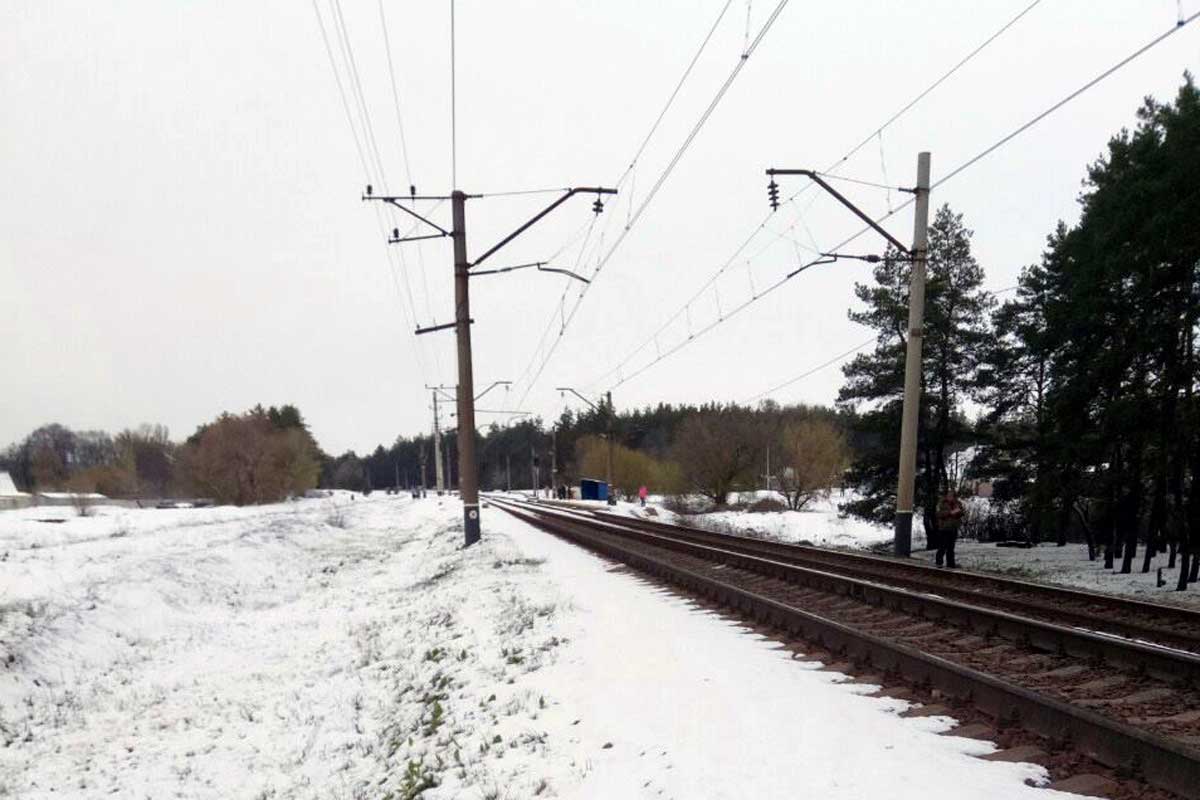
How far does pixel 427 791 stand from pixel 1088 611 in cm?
861

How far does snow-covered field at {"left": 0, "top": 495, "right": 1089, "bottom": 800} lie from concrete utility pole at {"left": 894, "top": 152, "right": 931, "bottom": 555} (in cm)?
720

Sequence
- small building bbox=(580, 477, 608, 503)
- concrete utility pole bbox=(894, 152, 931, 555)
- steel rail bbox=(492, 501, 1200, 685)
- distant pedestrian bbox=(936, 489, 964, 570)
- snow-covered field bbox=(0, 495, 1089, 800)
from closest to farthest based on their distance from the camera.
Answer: snow-covered field bbox=(0, 495, 1089, 800)
steel rail bbox=(492, 501, 1200, 685)
distant pedestrian bbox=(936, 489, 964, 570)
concrete utility pole bbox=(894, 152, 931, 555)
small building bbox=(580, 477, 608, 503)

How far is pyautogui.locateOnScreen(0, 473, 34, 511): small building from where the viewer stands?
8731cm

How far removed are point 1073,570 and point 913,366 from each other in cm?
889

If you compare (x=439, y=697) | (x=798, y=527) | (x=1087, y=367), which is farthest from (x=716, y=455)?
(x=439, y=697)

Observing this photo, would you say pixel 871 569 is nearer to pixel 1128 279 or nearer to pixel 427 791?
pixel 427 791

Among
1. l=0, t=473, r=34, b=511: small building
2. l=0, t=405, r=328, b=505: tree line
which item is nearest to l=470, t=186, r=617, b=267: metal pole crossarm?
l=0, t=405, r=328, b=505: tree line

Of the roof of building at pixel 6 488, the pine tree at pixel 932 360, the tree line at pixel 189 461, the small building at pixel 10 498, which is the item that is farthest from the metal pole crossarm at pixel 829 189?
the roof of building at pixel 6 488

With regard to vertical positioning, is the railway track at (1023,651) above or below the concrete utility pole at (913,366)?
below

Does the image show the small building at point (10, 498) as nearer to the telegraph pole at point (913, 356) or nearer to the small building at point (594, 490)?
the small building at point (594, 490)

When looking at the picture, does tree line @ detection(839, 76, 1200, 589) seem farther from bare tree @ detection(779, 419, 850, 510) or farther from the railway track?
bare tree @ detection(779, 419, 850, 510)

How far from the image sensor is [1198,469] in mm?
21453

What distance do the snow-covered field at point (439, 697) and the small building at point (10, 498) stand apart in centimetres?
7904

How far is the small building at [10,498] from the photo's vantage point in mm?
87312
